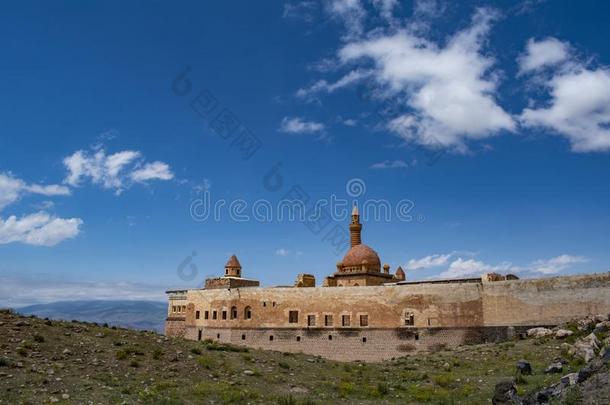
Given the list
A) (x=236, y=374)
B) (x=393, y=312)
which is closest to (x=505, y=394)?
(x=236, y=374)

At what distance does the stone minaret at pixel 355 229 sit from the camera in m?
52.3

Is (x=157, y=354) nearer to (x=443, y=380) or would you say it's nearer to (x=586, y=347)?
(x=443, y=380)

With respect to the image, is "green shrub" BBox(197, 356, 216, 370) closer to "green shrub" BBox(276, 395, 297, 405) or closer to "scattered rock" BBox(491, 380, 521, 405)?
"green shrub" BBox(276, 395, 297, 405)

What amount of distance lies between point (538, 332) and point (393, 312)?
9580 mm

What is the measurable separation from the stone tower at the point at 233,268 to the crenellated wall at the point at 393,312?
6.24m

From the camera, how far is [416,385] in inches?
805

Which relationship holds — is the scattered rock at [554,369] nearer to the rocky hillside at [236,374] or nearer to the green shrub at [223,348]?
the rocky hillside at [236,374]

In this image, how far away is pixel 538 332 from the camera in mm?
31016

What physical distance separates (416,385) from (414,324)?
1558cm

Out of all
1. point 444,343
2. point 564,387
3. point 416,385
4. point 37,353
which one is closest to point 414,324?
point 444,343

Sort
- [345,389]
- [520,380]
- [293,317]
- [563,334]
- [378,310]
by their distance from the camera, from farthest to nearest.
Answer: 1. [293,317]
2. [378,310]
3. [563,334]
4. [520,380]
5. [345,389]

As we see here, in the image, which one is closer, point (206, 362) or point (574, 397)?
point (574, 397)

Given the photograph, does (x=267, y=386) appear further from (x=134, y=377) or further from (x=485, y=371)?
(x=485, y=371)

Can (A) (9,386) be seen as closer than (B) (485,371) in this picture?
Yes
